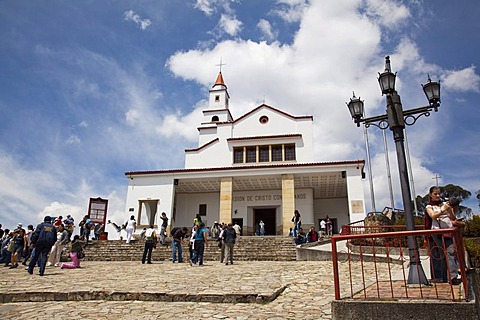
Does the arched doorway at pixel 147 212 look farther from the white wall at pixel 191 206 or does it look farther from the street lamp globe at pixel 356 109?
the street lamp globe at pixel 356 109

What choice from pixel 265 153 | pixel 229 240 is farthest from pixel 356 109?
pixel 265 153

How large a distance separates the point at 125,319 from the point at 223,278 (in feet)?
12.2

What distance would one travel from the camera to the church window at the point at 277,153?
2683 centimetres

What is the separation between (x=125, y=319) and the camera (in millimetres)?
4836

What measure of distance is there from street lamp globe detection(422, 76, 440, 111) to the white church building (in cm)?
1487

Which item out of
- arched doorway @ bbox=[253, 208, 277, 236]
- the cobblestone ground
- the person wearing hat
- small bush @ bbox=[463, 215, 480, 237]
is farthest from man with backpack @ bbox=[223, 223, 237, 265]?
arched doorway @ bbox=[253, 208, 277, 236]

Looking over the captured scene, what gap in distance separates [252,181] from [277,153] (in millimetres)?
3565

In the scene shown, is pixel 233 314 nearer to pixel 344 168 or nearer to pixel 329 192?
pixel 344 168

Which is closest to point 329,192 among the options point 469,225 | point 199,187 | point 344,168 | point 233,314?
point 344,168

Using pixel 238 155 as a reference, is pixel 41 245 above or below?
below

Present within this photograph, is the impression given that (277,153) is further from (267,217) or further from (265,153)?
(267,217)

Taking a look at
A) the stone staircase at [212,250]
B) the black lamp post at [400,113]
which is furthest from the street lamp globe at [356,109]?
the stone staircase at [212,250]

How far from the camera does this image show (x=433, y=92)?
702cm

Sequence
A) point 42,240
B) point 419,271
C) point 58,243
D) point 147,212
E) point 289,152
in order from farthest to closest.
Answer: point 289,152
point 147,212
point 58,243
point 42,240
point 419,271
